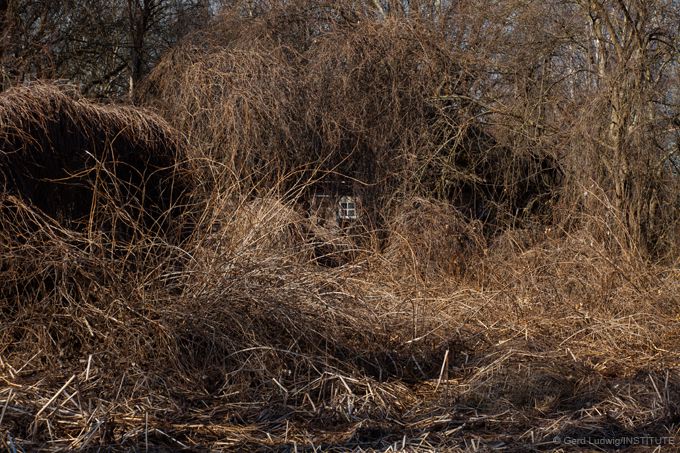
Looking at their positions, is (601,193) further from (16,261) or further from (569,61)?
(16,261)

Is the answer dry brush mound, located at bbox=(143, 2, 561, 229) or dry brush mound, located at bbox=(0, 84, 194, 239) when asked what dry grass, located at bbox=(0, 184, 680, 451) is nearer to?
dry brush mound, located at bbox=(0, 84, 194, 239)

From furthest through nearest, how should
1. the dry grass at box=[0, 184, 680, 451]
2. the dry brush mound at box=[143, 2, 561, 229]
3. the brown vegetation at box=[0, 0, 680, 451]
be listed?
1. the dry brush mound at box=[143, 2, 561, 229]
2. the brown vegetation at box=[0, 0, 680, 451]
3. the dry grass at box=[0, 184, 680, 451]

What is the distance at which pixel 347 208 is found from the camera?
11320 mm

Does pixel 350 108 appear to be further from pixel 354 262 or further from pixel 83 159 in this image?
pixel 83 159

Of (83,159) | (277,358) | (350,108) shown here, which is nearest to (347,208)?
(350,108)

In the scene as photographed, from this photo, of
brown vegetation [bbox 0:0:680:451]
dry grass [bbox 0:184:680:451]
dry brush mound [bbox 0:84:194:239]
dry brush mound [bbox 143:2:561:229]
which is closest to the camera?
dry grass [bbox 0:184:680:451]

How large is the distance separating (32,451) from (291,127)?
23.7 ft

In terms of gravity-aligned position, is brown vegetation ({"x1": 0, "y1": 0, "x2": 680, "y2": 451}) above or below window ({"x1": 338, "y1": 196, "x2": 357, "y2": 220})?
above

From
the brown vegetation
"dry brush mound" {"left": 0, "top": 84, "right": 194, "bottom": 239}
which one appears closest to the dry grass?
the brown vegetation

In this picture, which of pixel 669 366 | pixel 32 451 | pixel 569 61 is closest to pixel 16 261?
pixel 32 451

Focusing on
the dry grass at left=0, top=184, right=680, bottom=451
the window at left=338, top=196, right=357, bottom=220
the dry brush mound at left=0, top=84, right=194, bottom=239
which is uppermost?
the dry brush mound at left=0, top=84, right=194, bottom=239

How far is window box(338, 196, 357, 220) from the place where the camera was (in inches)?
434

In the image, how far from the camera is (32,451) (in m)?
4.39

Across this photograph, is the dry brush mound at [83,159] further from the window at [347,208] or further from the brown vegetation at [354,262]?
the window at [347,208]
